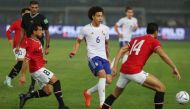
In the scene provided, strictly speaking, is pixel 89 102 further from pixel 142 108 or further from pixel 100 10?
pixel 100 10

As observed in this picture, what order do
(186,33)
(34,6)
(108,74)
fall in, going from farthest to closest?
1. (186,33)
2. (34,6)
3. (108,74)

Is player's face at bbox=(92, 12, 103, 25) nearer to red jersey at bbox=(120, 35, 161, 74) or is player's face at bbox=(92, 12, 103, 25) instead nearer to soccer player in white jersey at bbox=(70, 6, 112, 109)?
soccer player in white jersey at bbox=(70, 6, 112, 109)

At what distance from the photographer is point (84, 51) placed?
30.9 meters

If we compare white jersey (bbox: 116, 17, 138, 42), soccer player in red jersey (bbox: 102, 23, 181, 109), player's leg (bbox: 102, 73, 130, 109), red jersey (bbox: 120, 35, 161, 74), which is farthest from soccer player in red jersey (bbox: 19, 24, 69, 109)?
white jersey (bbox: 116, 17, 138, 42)

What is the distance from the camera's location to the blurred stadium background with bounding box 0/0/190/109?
44.2ft

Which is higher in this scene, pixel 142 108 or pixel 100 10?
pixel 100 10

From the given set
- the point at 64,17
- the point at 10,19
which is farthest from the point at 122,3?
the point at 10,19

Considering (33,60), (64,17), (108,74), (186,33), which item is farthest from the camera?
(64,17)

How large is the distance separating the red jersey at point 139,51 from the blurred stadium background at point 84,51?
2300 millimetres

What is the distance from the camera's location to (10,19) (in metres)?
Answer: 51.6

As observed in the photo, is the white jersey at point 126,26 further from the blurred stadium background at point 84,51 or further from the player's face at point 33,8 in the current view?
the player's face at point 33,8

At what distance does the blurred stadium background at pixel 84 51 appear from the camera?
13469 mm

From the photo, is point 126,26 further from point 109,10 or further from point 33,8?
point 109,10

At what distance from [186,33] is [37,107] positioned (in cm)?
3064
